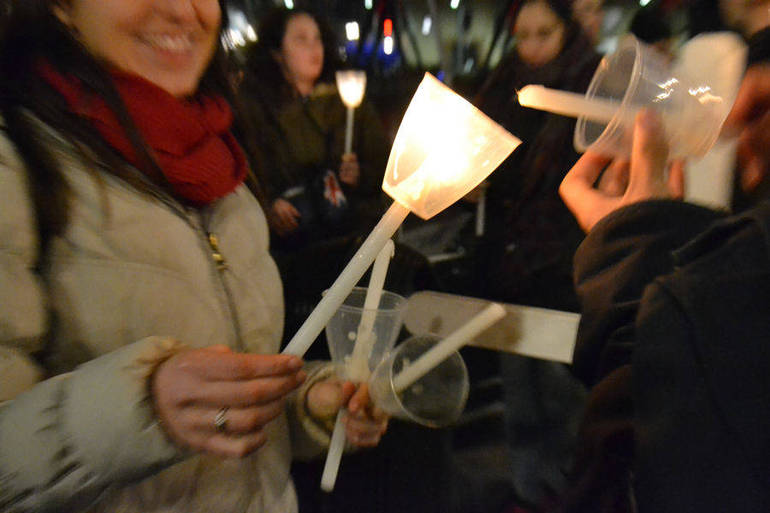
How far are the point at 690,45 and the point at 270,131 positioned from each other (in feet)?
5.27

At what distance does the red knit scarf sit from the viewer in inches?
28.6

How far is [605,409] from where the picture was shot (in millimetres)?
772

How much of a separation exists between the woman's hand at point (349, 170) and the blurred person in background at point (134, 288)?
4.37 ft

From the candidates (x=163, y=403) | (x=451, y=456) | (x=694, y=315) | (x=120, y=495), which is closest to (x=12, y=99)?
(x=163, y=403)

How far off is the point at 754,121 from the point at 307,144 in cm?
174

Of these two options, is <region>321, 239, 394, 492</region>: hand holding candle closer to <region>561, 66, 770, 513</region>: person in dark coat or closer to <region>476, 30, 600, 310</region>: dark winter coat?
<region>561, 66, 770, 513</region>: person in dark coat

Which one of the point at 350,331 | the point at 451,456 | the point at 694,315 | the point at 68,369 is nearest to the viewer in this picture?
the point at 694,315

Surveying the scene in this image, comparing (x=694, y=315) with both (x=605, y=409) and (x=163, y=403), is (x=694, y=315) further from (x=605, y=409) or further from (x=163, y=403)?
(x=163, y=403)

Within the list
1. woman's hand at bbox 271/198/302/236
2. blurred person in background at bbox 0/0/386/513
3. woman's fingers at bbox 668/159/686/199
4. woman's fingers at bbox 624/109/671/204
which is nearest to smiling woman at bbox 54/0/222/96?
blurred person in background at bbox 0/0/386/513

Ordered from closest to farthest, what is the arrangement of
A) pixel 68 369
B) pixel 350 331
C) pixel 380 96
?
1. pixel 68 369
2. pixel 350 331
3. pixel 380 96

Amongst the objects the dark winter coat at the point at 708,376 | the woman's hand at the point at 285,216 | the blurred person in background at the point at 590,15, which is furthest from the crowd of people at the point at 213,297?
the woman's hand at the point at 285,216

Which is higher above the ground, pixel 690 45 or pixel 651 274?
pixel 690 45

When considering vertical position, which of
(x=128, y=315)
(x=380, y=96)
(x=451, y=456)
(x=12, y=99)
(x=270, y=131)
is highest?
(x=12, y=99)

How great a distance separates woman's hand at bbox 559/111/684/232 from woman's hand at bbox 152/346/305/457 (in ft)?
2.25
